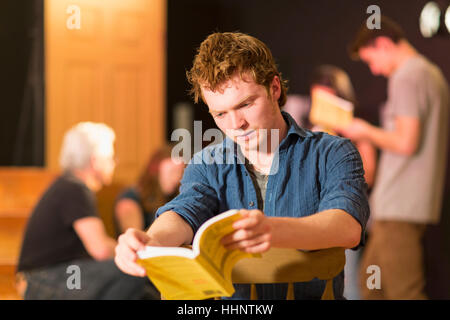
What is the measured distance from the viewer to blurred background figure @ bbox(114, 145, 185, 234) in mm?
3203

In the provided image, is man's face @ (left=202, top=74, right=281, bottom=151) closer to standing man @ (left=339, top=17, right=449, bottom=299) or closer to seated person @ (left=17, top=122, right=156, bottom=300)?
seated person @ (left=17, top=122, right=156, bottom=300)

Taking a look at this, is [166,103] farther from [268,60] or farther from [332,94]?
[268,60]

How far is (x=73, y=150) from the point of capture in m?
2.77

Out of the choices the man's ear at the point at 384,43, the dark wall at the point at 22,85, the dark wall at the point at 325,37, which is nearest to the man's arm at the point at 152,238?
the man's ear at the point at 384,43

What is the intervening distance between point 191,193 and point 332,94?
2.69 meters

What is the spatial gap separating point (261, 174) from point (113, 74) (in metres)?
3.42

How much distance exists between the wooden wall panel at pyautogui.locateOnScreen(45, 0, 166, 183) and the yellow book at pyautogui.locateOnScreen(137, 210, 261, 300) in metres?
3.54

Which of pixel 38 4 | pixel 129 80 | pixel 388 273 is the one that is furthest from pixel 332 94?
pixel 38 4

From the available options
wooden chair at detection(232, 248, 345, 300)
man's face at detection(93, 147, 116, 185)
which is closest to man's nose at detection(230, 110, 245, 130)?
wooden chair at detection(232, 248, 345, 300)

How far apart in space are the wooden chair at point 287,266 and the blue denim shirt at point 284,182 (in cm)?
11

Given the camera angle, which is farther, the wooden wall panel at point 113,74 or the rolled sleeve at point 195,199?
the wooden wall panel at point 113,74

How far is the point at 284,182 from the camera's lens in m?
1.27

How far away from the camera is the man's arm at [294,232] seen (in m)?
0.93

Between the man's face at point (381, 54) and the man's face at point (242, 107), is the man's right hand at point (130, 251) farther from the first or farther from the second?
the man's face at point (381, 54)
